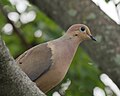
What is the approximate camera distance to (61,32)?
558 centimetres

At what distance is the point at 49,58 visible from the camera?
3.59m

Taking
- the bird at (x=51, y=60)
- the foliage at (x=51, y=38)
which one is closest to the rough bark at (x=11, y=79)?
the bird at (x=51, y=60)

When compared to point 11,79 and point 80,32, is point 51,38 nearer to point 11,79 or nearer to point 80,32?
point 80,32

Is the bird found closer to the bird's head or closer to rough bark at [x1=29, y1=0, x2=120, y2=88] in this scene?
the bird's head

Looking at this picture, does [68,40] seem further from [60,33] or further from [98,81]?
[60,33]

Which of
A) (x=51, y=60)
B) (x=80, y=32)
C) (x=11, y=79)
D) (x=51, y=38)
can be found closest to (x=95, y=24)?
(x=51, y=38)

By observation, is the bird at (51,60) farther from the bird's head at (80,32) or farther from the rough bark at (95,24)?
the rough bark at (95,24)

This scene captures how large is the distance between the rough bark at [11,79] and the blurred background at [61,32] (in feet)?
4.43

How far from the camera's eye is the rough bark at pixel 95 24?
14.6ft

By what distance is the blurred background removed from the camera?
459cm

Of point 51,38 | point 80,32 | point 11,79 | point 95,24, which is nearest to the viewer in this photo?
point 11,79

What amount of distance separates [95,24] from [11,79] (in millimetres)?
2193

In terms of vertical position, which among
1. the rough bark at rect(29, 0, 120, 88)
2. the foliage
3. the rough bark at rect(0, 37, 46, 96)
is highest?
the rough bark at rect(0, 37, 46, 96)

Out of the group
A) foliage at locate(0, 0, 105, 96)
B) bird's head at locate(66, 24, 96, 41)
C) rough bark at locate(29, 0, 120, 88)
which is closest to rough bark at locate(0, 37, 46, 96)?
bird's head at locate(66, 24, 96, 41)
